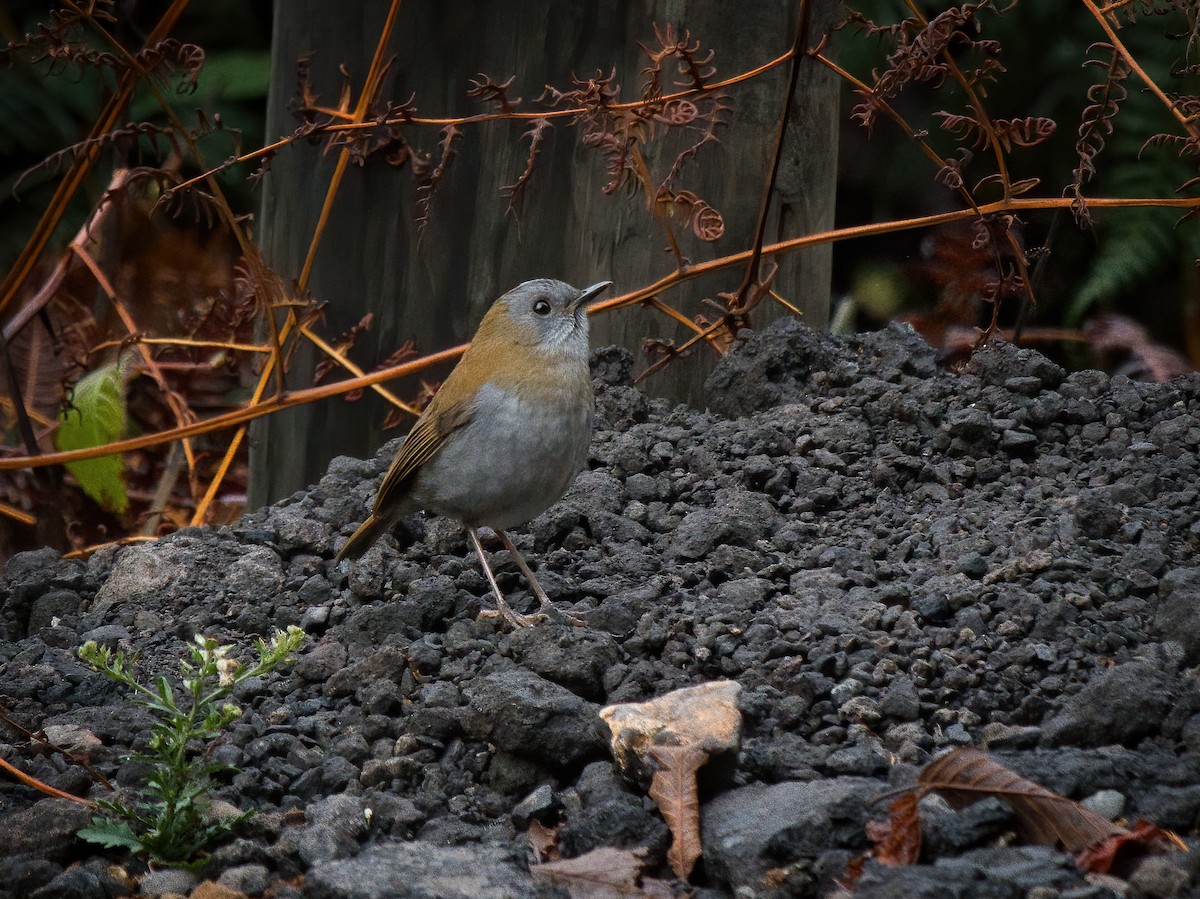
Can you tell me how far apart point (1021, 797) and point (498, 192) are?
9.80 feet

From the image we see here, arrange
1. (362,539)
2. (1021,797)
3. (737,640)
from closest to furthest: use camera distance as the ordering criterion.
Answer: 1. (1021,797)
2. (737,640)
3. (362,539)

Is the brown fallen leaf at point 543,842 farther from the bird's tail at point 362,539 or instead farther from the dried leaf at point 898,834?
the bird's tail at point 362,539

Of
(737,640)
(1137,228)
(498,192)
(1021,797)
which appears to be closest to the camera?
(1021,797)

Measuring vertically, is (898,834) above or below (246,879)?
above

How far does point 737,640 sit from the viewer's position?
293 centimetres

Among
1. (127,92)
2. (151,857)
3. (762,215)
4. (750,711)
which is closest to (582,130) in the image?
(762,215)

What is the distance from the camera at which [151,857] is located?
2.41m

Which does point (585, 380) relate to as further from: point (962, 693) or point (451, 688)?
point (962, 693)

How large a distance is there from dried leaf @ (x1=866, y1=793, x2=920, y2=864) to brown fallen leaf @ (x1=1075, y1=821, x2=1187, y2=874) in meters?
0.24

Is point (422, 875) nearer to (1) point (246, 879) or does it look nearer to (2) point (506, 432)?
(1) point (246, 879)

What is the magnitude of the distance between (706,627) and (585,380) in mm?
952

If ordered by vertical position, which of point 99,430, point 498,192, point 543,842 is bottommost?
point 99,430

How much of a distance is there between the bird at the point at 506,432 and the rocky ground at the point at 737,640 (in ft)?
0.58

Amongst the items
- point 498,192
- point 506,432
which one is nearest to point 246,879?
point 506,432
